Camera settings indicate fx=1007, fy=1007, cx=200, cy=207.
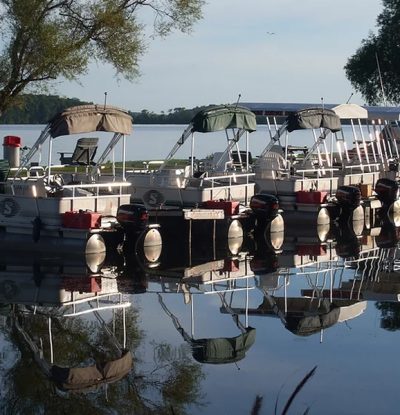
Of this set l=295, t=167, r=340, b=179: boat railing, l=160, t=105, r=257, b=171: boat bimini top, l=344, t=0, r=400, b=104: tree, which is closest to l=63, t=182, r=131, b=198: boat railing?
l=160, t=105, r=257, b=171: boat bimini top

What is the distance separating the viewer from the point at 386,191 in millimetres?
27844

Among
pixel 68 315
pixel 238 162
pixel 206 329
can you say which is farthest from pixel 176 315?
pixel 238 162

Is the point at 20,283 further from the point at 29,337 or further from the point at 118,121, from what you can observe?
the point at 118,121

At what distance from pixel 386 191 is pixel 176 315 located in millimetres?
14835

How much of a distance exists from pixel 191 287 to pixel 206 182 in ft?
24.1

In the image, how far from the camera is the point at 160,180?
23125mm

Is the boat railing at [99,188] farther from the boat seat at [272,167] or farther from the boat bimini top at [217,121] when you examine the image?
the boat seat at [272,167]

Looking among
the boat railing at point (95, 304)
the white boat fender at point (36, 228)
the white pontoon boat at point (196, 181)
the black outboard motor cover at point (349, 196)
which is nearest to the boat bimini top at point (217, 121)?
the white pontoon boat at point (196, 181)

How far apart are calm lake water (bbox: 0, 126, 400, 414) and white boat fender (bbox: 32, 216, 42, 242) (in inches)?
15.0

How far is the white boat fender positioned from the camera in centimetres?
1962

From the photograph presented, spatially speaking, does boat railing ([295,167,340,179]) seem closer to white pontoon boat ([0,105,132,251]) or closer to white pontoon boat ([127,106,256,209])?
white pontoon boat ([127,106,256,209])

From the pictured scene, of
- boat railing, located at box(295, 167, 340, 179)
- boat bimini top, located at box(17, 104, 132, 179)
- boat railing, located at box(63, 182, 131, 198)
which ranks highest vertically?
boat bimini top, located at box(17, 104, 132, 179)

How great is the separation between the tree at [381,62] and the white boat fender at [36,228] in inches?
1522

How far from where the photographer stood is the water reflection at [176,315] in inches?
401
